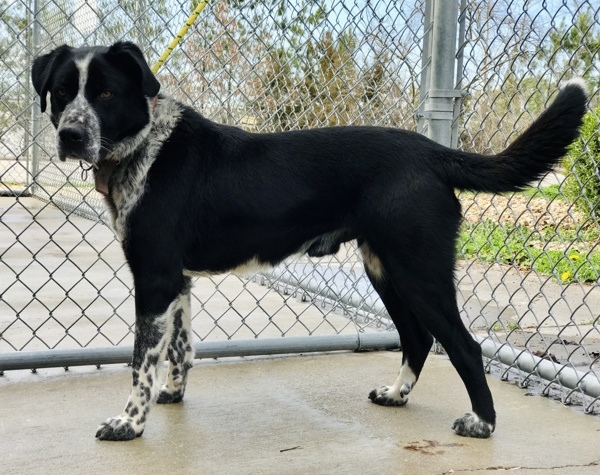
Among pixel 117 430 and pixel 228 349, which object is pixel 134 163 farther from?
pixel 228 349

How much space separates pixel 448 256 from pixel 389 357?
1.30 meters

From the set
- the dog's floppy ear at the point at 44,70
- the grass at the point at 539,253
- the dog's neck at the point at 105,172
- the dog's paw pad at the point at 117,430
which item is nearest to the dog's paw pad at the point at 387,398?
the dog's paw pad at the point at 117,430

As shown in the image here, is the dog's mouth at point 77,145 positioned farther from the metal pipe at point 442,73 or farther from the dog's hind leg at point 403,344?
the metal pipe at point 442,73

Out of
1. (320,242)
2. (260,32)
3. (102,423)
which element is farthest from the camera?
(260,32)

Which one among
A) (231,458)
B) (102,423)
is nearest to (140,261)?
(102,423)

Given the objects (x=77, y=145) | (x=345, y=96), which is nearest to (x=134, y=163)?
(x=77, y=145)

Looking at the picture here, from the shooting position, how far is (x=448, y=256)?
9.15 ft

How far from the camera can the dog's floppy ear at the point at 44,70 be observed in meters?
2.79

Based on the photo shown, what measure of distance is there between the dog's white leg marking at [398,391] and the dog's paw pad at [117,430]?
1.08 meters

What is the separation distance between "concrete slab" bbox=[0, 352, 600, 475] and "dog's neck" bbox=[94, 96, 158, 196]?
927 mm

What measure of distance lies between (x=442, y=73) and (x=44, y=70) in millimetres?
1945

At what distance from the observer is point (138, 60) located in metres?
2.72

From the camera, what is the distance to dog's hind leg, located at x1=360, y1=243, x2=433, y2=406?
10.4 feet

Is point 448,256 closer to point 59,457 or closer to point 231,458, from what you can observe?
point 231,458
